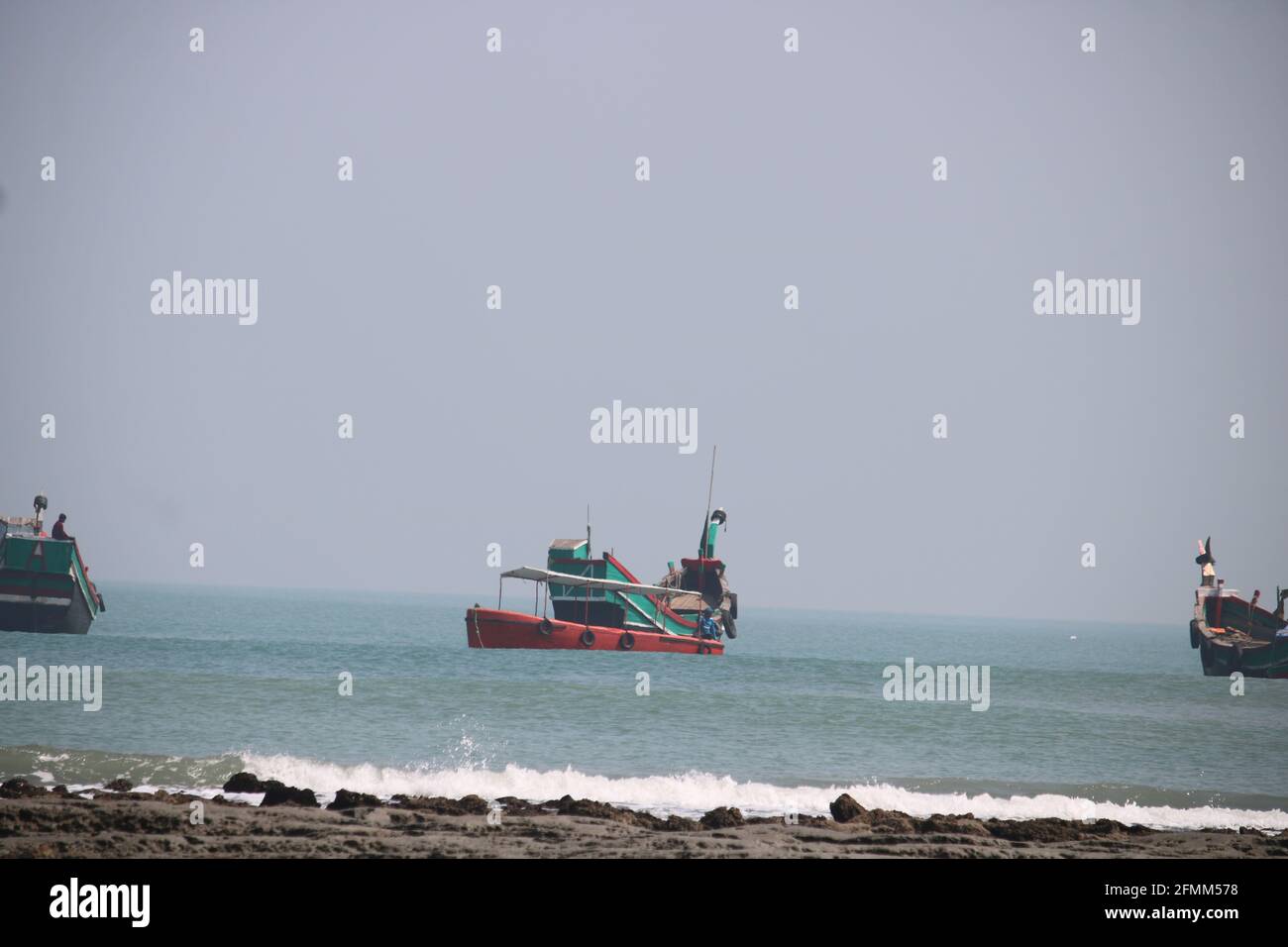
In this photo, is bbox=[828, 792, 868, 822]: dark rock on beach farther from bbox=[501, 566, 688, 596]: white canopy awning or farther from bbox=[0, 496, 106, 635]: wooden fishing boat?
bbox=[0, 496, 106, 635]: wooden fishing boat

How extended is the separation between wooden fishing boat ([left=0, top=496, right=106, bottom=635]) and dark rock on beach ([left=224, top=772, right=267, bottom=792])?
53.1 m

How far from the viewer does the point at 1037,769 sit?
32.6 metres

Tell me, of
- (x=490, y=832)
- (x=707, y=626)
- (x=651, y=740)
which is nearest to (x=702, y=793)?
(x=490, y=832)

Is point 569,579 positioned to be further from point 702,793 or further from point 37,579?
point 702,793

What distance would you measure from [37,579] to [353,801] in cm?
5742

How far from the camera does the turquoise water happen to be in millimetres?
26156

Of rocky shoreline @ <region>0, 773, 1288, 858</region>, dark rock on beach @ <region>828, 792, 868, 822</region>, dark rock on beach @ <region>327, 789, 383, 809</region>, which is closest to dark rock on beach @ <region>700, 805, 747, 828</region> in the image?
rocky shoreline @ <region>0, 773, 1288, 858</region>

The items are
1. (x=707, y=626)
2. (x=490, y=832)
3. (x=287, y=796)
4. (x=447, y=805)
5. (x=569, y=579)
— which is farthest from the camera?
(x=707, y=626)

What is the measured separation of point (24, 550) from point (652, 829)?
61.6 m

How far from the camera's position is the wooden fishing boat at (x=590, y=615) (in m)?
68.7

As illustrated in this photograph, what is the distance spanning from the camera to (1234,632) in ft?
249
